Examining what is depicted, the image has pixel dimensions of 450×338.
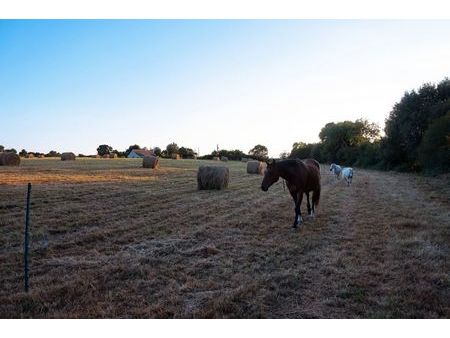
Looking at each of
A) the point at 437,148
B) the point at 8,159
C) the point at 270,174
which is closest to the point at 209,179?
the point at 270,174

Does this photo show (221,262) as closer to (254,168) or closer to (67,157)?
(254,168)

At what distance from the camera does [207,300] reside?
518cm

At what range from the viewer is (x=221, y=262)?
272 inches

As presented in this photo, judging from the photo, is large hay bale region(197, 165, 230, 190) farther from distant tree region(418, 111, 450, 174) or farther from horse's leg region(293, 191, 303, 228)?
distant tree region(418, 111, 450, 174)

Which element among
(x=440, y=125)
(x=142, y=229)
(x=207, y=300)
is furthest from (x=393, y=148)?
(x=207, y=300)

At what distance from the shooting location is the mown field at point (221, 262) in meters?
4.98

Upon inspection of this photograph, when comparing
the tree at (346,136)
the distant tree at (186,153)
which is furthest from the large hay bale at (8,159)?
the distant tree at (186,153)

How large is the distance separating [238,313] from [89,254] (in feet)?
12.3

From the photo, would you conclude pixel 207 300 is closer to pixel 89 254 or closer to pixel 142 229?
pixel 89 254

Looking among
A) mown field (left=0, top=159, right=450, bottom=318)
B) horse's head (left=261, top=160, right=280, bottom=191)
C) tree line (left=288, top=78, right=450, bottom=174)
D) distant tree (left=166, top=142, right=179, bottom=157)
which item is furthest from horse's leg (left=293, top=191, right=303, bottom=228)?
distant tree (left=166, top=142, right=179, bottom=157)

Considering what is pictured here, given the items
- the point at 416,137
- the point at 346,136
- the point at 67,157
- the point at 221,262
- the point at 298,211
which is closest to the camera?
the point at 221,262

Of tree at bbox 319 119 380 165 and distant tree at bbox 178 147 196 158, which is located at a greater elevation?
tree at bbox 319 119 380 165

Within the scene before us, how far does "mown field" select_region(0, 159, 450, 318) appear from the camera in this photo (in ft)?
16.4

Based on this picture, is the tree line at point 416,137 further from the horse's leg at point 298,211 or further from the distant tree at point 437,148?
the horse's leg at point 298,211
